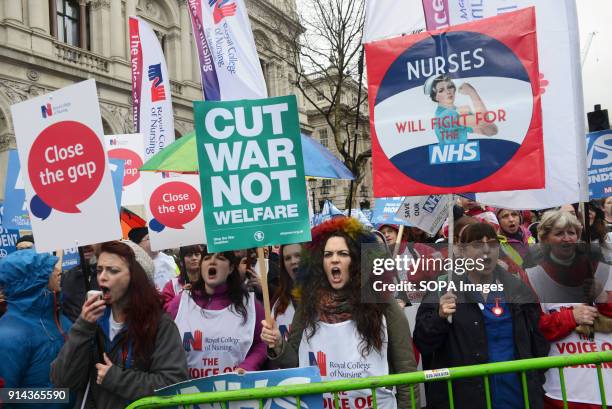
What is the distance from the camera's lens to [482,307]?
284 cm

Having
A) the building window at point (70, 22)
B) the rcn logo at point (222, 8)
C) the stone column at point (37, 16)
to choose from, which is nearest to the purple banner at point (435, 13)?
the rcn logo at point (222, 8)

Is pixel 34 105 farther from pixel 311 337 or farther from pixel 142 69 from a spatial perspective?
pixel 142 69

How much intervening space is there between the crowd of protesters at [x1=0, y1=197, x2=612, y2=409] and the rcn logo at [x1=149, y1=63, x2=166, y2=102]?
16.6 ft

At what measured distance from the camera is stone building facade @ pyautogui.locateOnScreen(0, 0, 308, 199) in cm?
1620

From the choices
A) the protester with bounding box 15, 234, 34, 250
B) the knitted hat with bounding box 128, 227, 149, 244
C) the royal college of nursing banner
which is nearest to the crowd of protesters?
the royal college of nursing banner

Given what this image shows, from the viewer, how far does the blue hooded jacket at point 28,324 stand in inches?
104

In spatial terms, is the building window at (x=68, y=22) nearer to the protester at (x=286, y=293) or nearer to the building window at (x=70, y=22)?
the building window at (x=70, y=22)

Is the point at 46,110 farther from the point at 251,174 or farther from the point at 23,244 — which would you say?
the point at 23,244

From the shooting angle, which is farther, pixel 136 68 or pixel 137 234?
pixel 136 68

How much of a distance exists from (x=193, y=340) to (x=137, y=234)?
11.1 feet

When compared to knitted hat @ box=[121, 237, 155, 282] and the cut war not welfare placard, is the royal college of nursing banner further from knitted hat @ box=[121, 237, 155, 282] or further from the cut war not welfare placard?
knitted hat @ box=[121, 237, 155, 282]

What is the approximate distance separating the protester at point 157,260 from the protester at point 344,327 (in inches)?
126

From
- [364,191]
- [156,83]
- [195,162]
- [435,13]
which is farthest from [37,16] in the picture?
[364,191]

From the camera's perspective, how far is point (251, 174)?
115 inches
